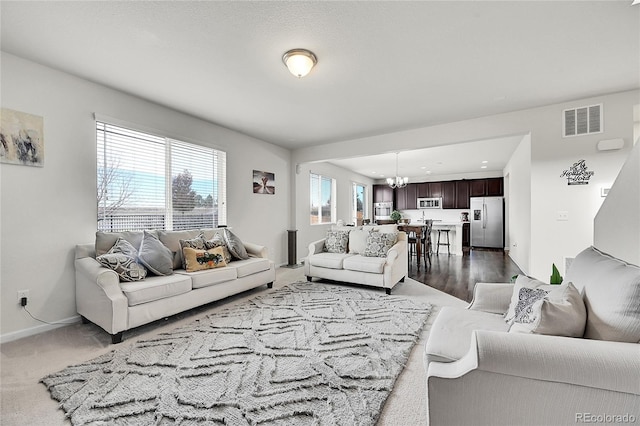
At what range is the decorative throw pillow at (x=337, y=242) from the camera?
464 cm

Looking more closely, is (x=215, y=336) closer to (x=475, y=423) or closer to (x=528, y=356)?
(x=475, y=423)

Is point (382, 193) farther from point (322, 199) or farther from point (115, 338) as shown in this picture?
point (115, 338)

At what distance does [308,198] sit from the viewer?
6723mm

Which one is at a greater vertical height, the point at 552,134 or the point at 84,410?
the point at 552,134

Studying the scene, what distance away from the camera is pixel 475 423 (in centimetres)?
108

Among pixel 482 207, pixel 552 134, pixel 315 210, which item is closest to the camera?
pixel 552 134

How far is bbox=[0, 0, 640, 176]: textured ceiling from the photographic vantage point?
6.37 feet

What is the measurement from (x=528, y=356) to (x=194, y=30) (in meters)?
2.82

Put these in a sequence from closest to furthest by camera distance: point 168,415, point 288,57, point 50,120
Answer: point 168,415 < point 288,57 < point 50,120

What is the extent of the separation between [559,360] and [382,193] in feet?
32.8

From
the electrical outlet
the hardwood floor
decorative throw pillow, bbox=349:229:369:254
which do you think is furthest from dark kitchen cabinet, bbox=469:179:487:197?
the electrical outlet

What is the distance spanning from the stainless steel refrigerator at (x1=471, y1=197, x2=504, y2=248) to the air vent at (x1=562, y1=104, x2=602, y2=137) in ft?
Result: 17.6

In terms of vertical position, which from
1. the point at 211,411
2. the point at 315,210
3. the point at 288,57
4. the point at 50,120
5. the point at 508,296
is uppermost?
the point at 288,57

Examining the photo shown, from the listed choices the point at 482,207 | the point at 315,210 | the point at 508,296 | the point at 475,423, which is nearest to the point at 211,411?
the point at 475,423
